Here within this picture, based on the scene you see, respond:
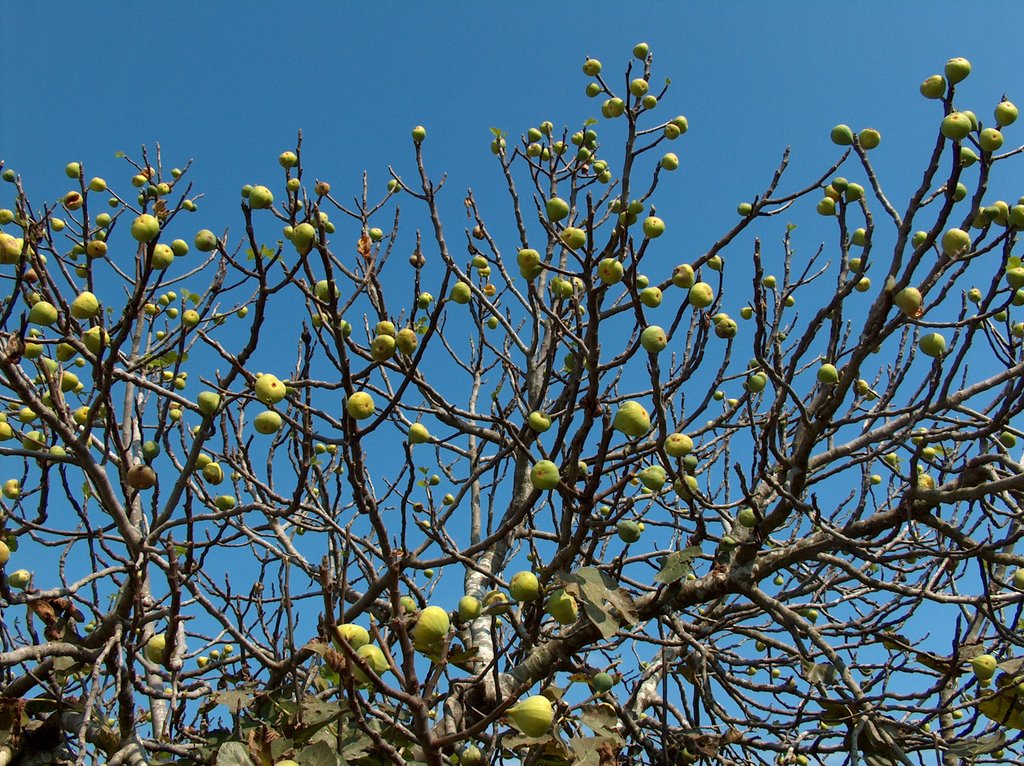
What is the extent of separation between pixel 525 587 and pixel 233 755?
1.04 meters

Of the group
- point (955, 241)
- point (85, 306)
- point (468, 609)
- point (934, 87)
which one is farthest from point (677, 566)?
point (85, 306)

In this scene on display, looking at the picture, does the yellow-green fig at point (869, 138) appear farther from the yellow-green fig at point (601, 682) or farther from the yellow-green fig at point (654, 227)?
the yellow-green fig at point (601, 682)

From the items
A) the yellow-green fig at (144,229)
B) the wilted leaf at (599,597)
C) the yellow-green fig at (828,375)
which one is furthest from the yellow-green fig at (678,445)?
the yellow-green fig at (144,229)

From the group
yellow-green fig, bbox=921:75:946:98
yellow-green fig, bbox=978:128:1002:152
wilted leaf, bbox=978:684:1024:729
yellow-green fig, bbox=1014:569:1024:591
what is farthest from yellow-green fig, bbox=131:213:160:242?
yellow-green fig, bbox=1014:569:1024:591

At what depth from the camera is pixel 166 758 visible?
2.67 meters

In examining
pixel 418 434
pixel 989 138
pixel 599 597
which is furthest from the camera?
pixel 418 434

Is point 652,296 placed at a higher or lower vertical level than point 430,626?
higher

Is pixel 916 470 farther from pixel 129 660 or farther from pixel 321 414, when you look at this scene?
pixel 129 660

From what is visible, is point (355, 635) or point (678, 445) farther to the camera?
point (678, 445)

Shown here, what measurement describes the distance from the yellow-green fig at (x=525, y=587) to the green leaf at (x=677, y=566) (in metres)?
0.57

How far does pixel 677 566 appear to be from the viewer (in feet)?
9.47

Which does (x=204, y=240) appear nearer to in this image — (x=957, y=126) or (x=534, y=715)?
(x=534, y=715)

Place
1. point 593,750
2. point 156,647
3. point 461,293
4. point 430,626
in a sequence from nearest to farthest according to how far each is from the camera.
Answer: point 430,626
point 593,750
point 156,647
point 461,293

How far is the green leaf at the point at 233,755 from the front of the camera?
2.29 metres
